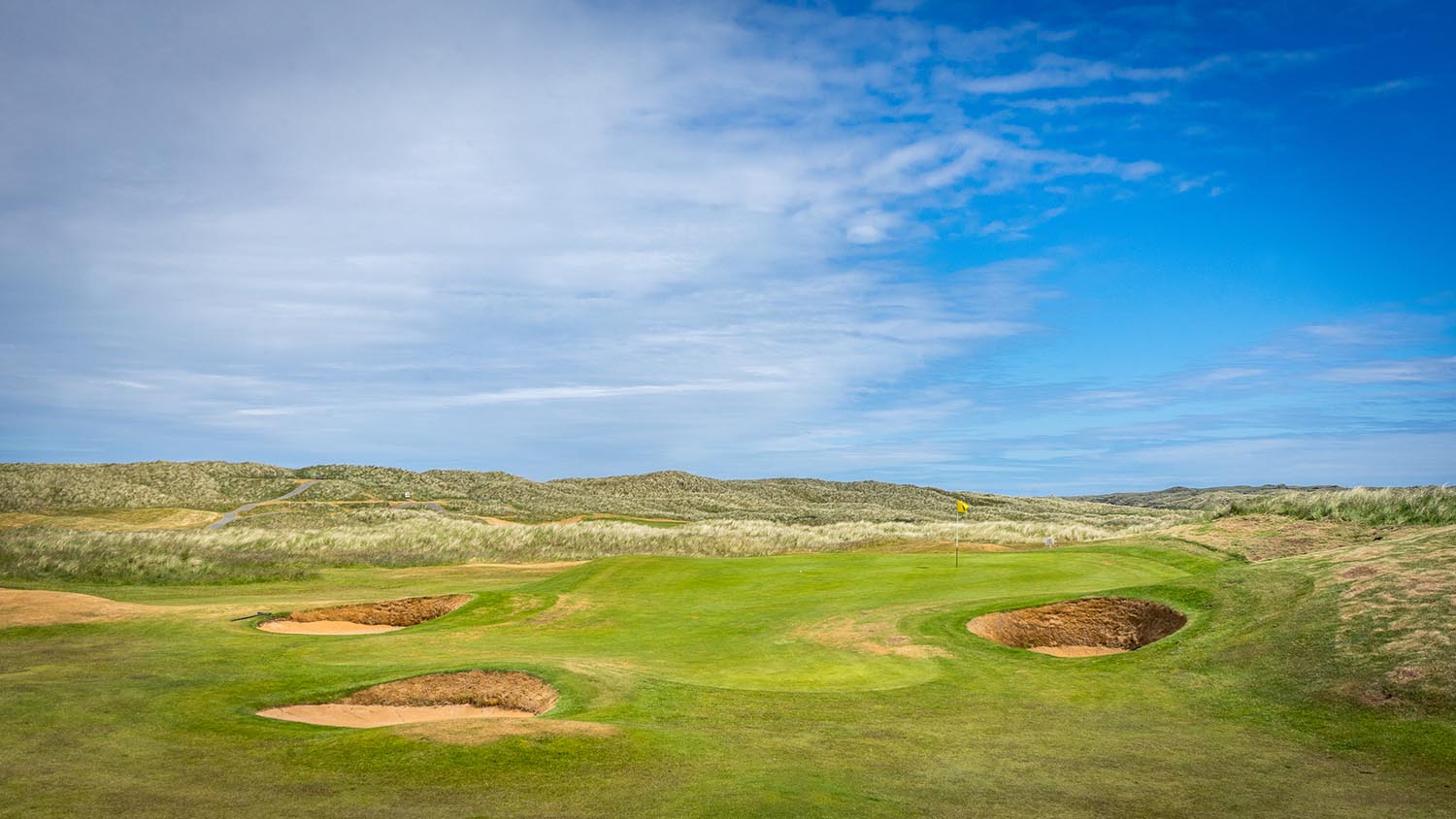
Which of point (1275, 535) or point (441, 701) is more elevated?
point (1275, 535)

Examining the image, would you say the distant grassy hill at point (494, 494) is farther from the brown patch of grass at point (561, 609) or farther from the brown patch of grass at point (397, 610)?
the brown patch of grass at point (561, 609)

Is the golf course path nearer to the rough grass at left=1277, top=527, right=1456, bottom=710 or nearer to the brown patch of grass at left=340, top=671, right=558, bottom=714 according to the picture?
the brown patch of grass at left=340, top=671, right=558, bottom=714

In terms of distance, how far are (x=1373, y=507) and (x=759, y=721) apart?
3018cm

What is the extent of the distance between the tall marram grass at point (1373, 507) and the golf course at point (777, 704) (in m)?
11.2

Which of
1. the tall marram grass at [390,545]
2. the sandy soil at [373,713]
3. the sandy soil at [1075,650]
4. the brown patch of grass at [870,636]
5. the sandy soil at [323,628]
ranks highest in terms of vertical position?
the tall marram grass at [390,545]

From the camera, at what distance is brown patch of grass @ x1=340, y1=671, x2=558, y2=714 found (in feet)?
48.5

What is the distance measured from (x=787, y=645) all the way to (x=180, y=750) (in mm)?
10902

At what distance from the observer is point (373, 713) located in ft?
47.6

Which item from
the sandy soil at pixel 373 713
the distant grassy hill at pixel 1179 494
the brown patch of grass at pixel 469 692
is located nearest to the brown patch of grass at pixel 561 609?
the brown patch of grass at pixel 469 692

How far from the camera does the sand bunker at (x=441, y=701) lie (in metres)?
14.2

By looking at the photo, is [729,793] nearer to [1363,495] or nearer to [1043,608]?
[1043,608]

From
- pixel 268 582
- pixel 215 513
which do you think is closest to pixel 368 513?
pixel 215 513

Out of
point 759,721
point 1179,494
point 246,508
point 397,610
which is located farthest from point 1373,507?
point 1179,494

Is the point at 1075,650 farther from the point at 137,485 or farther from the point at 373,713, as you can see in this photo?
the point at 137,485
